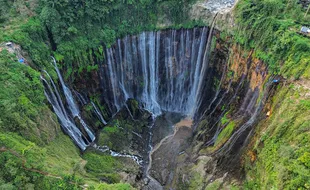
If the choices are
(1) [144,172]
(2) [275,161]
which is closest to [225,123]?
(2) [275,161]

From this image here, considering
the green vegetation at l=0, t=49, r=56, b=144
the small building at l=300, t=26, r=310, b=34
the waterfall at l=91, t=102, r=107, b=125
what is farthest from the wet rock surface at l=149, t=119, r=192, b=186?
the small building at l=300, t=26, r=310, b=34

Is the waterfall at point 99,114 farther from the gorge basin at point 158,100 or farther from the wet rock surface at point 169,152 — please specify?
the wet rock surface at point 169,152

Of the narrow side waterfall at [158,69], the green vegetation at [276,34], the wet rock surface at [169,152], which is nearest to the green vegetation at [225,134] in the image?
the wet rock surface at [169,152]

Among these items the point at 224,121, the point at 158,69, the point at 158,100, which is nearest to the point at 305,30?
the point at 224,121

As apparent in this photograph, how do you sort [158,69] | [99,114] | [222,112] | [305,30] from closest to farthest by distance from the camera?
[305,30] → [222,112] → [99,114] → [158,69]

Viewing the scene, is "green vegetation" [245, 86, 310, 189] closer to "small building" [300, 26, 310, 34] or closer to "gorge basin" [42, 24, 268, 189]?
"gorge basin" [42, 24, 268, 189]

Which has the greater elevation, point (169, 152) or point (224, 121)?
point (224, 121)

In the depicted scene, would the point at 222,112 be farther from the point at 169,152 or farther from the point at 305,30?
the point at 305,30
